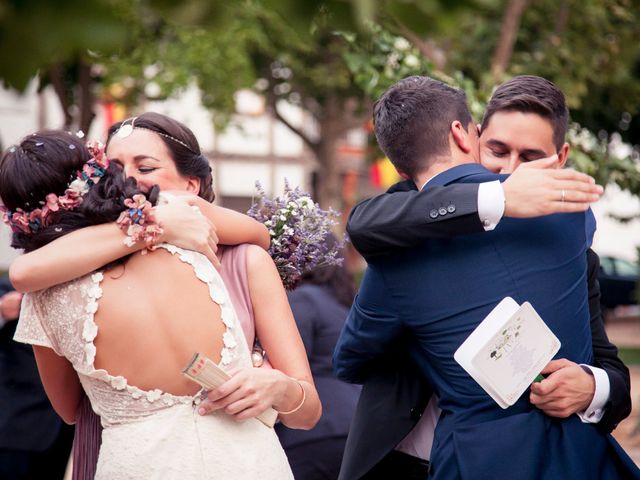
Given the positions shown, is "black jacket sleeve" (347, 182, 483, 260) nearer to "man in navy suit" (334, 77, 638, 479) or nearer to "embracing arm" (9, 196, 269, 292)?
"man in navy suit" (334, 77, 638, 479)

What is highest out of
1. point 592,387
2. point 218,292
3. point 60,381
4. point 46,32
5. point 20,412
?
point 46,32

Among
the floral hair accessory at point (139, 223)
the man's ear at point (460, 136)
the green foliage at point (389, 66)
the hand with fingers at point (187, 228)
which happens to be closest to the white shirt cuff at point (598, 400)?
the man's ear at point (460, 136)

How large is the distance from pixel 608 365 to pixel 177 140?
4.34 ft

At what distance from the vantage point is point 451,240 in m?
2.38

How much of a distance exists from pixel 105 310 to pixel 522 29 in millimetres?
10822

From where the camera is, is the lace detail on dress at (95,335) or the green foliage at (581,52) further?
the green foliage at (581,52)

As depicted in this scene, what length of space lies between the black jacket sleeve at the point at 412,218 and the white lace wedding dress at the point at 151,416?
0.39 m

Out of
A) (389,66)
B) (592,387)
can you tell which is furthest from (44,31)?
(389,66)

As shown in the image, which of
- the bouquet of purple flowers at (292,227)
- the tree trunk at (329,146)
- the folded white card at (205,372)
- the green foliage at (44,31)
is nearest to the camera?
the green foliage at (44,31)

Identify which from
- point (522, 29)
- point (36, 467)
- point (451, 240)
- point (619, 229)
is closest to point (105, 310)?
point (451, 240)

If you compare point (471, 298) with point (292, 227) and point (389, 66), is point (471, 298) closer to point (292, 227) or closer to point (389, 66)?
point (292, 227)

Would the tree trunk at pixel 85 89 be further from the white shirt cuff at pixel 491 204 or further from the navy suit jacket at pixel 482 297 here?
the white shirt cuff at pixel 491 204

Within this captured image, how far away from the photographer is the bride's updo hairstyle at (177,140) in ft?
8.57

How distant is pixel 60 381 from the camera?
8.45 feet
